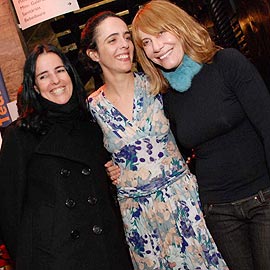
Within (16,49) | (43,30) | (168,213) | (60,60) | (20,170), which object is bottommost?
(168,213)

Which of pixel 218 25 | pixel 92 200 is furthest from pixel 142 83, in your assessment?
pixel 218 25

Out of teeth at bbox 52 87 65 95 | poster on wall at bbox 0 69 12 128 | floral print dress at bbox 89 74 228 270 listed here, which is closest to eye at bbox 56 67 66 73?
teeth at bbox 52 87 65 95

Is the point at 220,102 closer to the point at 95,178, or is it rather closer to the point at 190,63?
the point at 190,63

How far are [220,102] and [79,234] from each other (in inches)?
41.6

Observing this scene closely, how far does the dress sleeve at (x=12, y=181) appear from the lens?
7.48 ft

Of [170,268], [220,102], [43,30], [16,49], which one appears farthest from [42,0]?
[43,30]

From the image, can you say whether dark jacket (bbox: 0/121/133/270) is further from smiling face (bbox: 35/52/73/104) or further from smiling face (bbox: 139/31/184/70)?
smiling face (bbox: 139/31/184/70)

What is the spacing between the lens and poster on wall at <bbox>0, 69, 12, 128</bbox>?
3.75 m

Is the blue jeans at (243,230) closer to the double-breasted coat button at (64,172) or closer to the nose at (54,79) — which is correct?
the double-breasted coat button at (64,172)

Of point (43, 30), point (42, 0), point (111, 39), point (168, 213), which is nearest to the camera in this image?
point (168, 213)

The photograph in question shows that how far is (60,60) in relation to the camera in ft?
8.12

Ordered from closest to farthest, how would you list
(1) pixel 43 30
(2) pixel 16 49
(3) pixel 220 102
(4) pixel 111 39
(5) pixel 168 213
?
(3) pixel 220 102 < (5) pixel 168 213 < (4) pixel 111 39 < (2) pixel 16 49 < (1) pixel 43 30

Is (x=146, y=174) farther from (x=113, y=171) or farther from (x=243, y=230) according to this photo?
(x=243, y=230)

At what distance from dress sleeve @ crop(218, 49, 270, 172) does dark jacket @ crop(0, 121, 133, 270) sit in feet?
3.14
